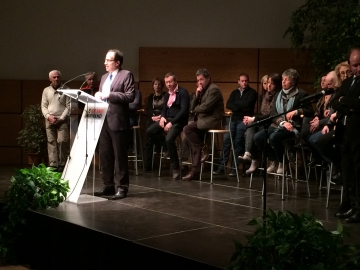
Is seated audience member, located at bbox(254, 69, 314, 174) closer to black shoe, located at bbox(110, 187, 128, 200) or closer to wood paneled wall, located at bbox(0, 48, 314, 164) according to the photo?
black shoe, located at bbox(110, 187, 128, 200)

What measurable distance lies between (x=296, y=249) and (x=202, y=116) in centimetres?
421

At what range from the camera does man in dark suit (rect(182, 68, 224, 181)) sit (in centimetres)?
710

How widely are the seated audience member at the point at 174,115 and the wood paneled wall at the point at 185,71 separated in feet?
4.43

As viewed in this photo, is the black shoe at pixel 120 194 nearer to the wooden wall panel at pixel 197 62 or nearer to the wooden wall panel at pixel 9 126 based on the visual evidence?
the wooden wall panel at pixel 197 62

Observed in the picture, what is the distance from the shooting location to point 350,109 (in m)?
4.81

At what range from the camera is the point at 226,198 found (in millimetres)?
6000

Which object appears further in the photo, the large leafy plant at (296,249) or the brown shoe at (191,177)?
the brown shoe at (191,177)

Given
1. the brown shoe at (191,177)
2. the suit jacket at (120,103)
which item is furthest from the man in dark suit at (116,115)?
the brown shoe at (191,177)

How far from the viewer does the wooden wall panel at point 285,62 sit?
334 inches

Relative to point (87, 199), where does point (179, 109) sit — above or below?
above

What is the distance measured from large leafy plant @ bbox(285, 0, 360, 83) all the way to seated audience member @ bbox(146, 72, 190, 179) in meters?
1.74

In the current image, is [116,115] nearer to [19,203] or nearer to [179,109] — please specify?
[19,203]

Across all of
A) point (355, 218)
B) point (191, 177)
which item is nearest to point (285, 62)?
point (191, 177)

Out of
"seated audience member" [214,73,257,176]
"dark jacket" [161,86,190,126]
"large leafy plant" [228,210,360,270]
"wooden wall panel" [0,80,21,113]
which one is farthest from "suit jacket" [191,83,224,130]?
"large leafy plant" [228,210,360,270]
